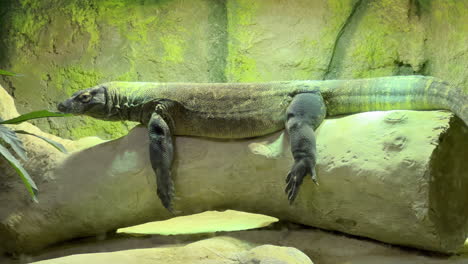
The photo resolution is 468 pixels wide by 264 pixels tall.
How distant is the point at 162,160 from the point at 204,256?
1.01m

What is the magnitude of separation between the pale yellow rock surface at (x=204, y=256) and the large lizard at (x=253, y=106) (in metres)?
0.63

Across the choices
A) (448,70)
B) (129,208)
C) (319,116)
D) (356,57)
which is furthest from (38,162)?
(448,70)

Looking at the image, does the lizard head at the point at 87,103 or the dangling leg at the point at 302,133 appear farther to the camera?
the lizard head at the point at 87,103

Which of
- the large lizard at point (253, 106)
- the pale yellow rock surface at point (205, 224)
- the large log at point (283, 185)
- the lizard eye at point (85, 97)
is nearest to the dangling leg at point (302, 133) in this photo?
the large lizard at point (253, 106)

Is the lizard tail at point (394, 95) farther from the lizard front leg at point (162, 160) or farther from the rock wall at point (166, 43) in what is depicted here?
the rock wall at point (166, 43)

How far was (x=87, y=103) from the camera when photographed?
5230 millimetres

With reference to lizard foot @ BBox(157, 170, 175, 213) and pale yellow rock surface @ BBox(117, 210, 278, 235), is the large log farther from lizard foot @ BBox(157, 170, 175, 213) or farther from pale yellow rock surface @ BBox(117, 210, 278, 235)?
pale yellow rock surface @ BBox(117, 210, 278, 235)

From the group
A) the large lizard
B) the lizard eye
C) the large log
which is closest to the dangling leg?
the large lizard

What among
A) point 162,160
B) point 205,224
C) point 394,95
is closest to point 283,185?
point 162,160

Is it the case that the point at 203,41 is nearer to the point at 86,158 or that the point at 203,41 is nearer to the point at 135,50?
the point at 135,50

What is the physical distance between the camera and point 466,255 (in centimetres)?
431

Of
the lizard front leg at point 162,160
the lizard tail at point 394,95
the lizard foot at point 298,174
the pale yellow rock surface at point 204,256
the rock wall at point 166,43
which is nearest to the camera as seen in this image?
the pale yellow rock surface at point 204,256

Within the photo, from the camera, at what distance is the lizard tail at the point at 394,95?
4203 millimetres

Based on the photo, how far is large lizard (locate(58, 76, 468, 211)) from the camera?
436 cm
